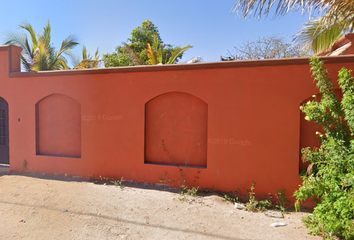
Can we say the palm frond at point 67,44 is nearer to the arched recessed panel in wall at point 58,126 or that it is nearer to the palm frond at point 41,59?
the palm frond at point 41,59

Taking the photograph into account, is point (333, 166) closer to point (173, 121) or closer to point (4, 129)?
point (173, 121)

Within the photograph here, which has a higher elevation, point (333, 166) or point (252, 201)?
point (333, 166)

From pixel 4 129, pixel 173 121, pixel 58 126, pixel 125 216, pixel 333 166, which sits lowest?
pixel 125 216

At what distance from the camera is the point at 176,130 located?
5664 millimetres

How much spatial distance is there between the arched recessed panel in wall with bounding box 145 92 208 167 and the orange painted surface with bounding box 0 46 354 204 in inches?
0.9

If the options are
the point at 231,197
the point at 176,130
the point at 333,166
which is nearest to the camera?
the point at 333,166

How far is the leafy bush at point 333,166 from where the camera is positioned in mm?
3307

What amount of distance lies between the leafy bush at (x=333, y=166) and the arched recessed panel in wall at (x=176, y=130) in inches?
83.9

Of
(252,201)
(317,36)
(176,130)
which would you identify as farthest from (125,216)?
(317,36)

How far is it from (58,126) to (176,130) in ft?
11.1

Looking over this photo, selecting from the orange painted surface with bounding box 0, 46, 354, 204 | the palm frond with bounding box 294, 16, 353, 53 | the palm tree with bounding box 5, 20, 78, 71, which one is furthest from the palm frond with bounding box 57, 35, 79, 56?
the palm frond with bounding box 294, 16, 353, 53

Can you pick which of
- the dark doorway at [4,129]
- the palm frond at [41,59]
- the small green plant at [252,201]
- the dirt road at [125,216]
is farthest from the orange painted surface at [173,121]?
the palm frond at [41,59]

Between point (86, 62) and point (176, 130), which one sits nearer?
point (176, 130)

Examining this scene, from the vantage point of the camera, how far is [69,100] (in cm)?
655
